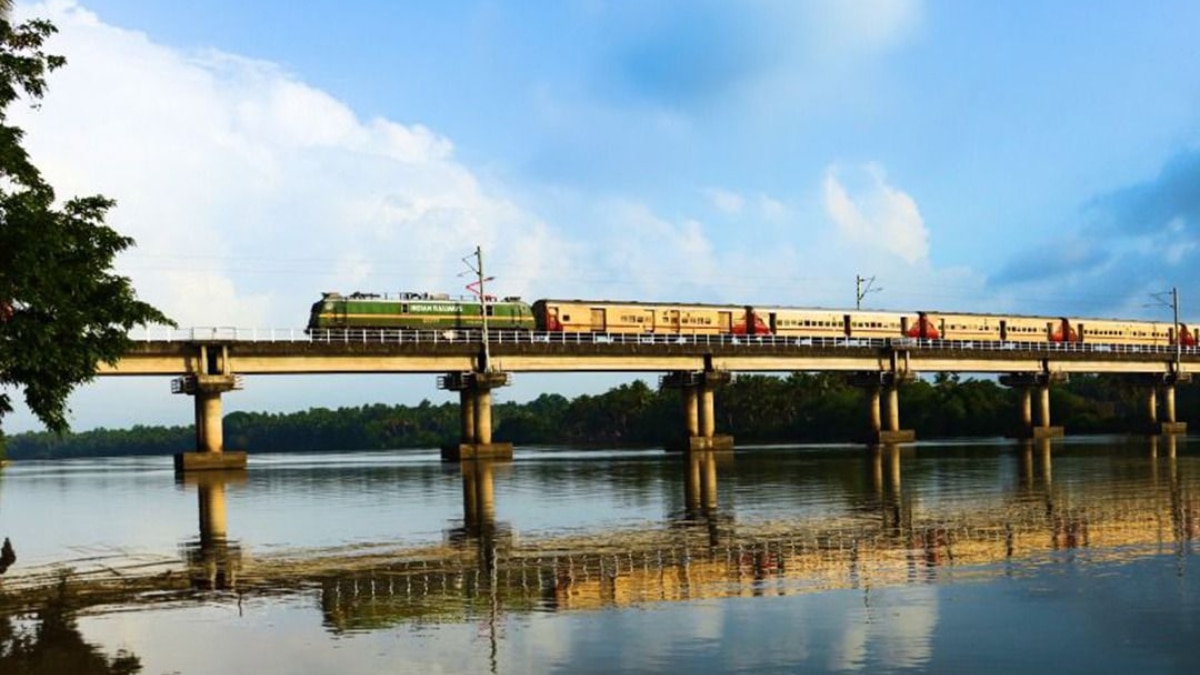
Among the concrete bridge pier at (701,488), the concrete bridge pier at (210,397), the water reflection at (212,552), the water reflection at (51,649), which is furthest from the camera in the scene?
the concrete bridge pier at (210,397)

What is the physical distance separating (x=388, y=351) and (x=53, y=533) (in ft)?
151

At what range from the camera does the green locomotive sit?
80.8 meters

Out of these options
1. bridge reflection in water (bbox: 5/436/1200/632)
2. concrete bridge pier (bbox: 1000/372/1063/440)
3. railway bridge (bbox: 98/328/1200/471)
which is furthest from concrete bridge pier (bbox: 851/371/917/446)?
bridge reflection in water (bbox: 5/436/1200/632)

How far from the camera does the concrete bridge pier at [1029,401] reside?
111 metres

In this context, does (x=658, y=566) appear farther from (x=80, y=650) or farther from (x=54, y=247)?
(x=54, y=247)

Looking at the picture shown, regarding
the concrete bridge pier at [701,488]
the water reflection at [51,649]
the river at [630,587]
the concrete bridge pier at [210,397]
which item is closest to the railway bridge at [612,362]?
the concrete bridge pier at [210,397]

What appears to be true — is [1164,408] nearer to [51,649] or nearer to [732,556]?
[732,556]

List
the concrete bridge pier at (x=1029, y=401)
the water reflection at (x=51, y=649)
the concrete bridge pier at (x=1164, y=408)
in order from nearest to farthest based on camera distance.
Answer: the water reflection at (x=51, y=649), the concrete bridge pier at (x=1029, y=401), the concrete bridge pier at (x=1164, y=408)

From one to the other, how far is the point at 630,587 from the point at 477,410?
61920 millimetres

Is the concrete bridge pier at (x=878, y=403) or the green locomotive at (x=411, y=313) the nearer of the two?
the green locomotive at (x=411, y=313)

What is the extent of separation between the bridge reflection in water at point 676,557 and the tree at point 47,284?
4.67 meters

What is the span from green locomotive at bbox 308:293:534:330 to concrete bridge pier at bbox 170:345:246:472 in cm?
1057

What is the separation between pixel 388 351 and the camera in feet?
249

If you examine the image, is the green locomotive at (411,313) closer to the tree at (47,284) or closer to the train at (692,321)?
the train at (692,321)
